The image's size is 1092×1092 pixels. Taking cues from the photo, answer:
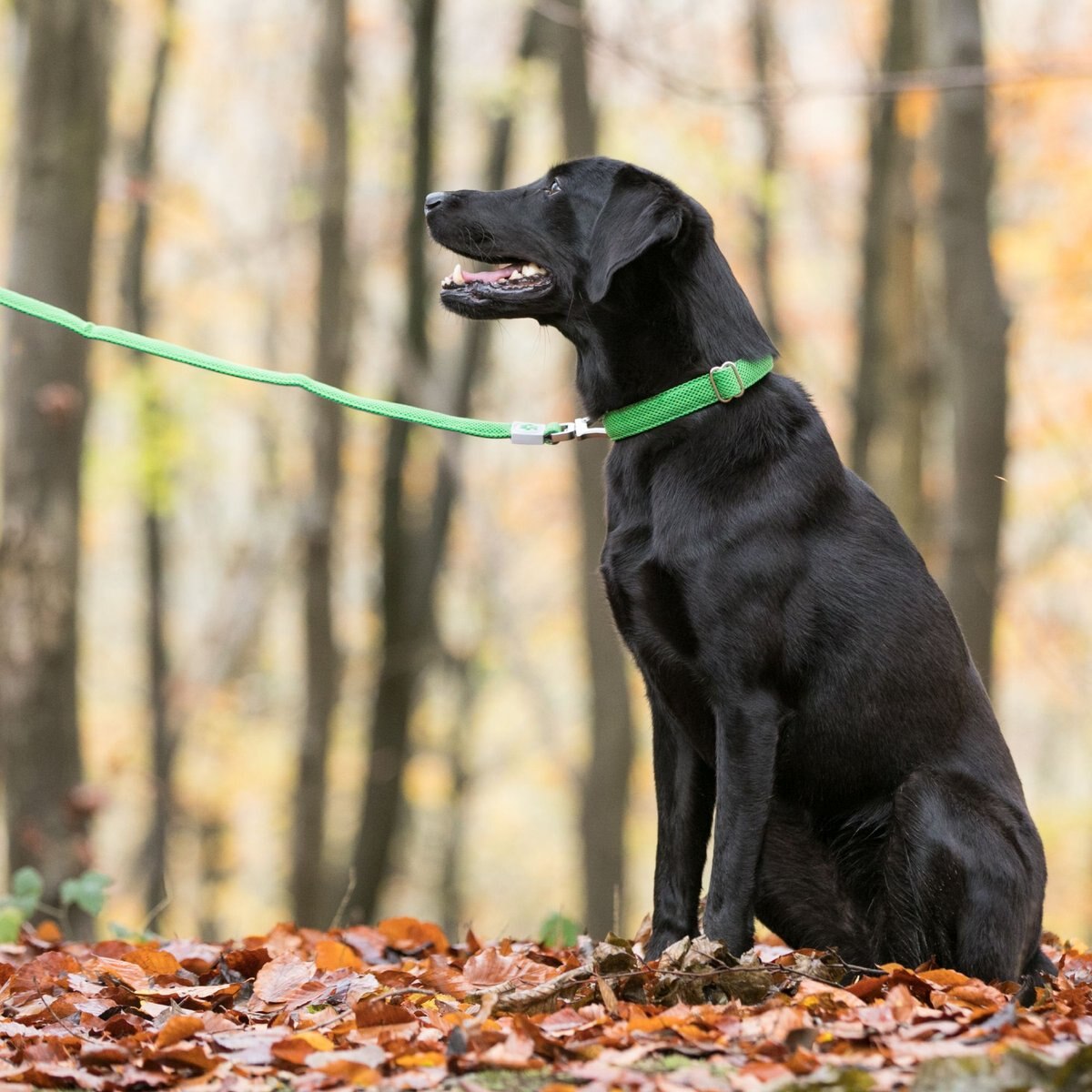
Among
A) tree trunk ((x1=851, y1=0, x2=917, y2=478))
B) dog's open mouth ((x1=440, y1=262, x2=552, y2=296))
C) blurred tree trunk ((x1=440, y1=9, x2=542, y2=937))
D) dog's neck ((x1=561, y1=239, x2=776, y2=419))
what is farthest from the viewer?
blurred tree trunk ((x1=440, y1=9, x2=542, y2=937))

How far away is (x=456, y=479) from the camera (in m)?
13.0

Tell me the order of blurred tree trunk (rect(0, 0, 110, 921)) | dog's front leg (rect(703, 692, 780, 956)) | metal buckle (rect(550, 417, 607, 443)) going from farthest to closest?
blurred tree trunk (rect(0, 0, 110, 921))
metal buckle (rect(550, 417, 607, 443))
dog's front leg (rect(703, 692, 780, 956))

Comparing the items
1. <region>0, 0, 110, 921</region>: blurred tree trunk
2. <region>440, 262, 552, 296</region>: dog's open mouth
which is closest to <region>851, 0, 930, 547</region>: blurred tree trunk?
<region>0, 0, 110, 921</region>: blurred tree trunk

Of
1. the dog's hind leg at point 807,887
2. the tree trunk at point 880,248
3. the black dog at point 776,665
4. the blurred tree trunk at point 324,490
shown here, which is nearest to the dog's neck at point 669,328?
the black dog at point 776,665

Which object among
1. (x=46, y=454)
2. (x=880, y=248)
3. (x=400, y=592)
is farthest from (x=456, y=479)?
(x=46, y=454)

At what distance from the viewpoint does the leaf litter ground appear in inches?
106

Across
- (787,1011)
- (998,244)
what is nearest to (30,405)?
(787,1011)

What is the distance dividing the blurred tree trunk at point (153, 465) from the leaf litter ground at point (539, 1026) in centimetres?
1095

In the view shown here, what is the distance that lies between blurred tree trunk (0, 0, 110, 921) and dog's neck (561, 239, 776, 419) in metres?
3.38

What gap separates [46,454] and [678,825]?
3.82 metres

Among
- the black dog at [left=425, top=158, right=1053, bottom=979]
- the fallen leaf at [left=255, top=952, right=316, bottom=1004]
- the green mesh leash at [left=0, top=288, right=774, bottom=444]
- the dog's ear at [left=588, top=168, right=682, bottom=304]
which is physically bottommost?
the fallen leaf at [left=255, top=952, right=316, bottom=1004]

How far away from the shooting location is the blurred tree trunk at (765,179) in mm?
13453

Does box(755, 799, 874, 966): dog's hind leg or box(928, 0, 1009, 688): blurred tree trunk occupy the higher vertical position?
box(928, 0, 1009, 688): blurred tree trunk

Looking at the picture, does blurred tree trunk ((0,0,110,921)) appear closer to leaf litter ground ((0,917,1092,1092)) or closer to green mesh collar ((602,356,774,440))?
leaf litter ground ((0,917,1092,1092))
